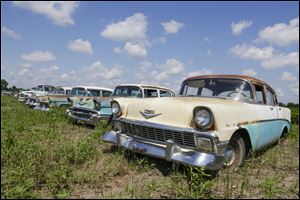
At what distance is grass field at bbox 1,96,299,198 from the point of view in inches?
141

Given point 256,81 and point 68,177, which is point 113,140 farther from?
point 256,81

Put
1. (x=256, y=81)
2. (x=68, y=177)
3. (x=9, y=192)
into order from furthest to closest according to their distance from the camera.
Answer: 1. (x=256, y=81)
2. (x=68, y=177)
3. (x=9, y=192)

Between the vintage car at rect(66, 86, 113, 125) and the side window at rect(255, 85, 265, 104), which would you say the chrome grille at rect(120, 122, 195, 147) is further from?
the vintage car at rect(66, 86, 113, 125)

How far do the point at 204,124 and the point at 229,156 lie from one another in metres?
0.77

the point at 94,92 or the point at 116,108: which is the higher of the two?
the point at 94,92

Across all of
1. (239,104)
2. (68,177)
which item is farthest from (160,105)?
(68,177)

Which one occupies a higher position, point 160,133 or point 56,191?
point 160,133

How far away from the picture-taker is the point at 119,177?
4230 mm

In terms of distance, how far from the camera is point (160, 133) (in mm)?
4559

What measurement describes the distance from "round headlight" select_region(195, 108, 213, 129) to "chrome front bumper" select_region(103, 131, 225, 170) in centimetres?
36

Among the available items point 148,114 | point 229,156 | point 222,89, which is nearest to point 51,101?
point 222,89

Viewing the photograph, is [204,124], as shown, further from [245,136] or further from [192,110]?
[245,136]

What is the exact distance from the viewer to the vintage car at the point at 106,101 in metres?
9.33

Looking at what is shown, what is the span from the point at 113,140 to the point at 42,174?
1495mm
